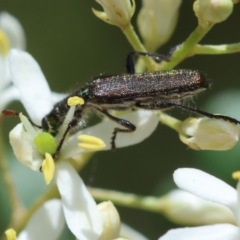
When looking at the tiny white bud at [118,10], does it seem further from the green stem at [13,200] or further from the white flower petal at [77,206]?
the green stem at [13,200]

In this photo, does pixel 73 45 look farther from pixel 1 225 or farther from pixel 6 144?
pixel 1 225

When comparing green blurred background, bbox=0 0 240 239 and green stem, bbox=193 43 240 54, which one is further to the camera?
green blurred background, bbox=0 0 240 239

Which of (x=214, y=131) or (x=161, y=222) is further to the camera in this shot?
(x=161, y=222)

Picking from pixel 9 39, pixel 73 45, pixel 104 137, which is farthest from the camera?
pixel 73 45

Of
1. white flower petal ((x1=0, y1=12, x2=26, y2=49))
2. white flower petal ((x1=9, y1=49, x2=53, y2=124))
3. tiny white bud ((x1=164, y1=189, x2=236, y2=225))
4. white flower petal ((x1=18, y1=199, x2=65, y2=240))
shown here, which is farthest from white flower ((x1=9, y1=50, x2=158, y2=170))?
white flower petal ((x1=0, y1=12, x2=26, y2=49))

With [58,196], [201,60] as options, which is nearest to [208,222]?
[58,196]

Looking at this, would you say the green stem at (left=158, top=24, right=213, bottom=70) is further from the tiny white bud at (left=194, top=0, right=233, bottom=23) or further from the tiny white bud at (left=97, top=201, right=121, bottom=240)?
the tiny white bud at (left=97, top=201, right=121, bottom=240)

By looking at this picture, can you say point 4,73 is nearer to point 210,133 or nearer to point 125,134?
point 125,134
